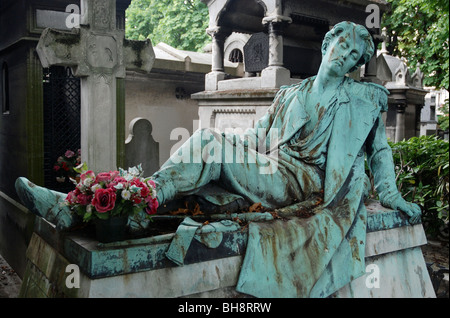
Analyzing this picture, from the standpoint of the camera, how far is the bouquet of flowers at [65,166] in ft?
19.0

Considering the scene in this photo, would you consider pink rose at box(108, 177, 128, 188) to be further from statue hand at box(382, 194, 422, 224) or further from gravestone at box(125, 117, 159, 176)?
gravestone at box(125, 117, 159, 176)

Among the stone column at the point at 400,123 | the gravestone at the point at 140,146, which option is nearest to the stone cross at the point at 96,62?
the gravestone at the point at 140,146

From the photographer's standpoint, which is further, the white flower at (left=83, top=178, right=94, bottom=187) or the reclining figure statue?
the reclining figure statue

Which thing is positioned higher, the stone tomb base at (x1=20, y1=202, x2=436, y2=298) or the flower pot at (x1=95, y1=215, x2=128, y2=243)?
the flower pot at (x1=95, y1=215, x2=128, y2=243)

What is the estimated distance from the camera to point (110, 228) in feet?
9.32

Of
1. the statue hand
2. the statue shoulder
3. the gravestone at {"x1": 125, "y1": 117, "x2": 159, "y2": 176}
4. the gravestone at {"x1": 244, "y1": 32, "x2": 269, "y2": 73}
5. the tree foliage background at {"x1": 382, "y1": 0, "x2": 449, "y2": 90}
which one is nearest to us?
the statue hand

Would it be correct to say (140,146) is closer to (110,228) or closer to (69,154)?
(69,154)

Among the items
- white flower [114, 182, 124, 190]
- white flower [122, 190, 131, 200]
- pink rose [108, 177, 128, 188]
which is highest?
pink rose [108, 177, 128, 188]

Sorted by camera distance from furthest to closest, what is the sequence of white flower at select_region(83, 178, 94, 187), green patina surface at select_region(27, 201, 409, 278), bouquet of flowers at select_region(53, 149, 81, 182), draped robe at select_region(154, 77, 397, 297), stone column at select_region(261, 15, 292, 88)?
stone column at select_region(261, 15, 292, 88)
bouquet of flowers at select_region(53, 149, 81, 182)
draped robe at select_region(154, 77, 397, 297)
white flower at select_region(83, 178, 94, 187)
green patina surface at select_region(27, 201, 409, 278)

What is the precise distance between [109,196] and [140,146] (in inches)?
153

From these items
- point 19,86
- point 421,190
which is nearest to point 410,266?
point 421,190

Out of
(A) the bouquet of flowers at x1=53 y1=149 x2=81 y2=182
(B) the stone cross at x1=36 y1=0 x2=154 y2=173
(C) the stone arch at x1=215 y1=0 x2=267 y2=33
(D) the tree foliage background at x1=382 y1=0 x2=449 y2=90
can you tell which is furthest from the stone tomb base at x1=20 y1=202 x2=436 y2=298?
(D) the tree foliage background at x1=382 y1=0 x2=449 y2=90

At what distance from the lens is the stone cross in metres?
4.73

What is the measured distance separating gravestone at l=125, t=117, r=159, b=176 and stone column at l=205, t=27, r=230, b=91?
287 centimetres
